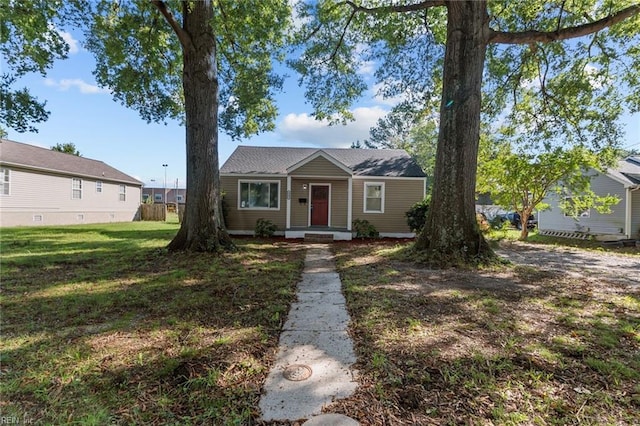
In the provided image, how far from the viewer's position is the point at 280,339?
2.91 meters

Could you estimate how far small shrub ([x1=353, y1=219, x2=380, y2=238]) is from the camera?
12562mm

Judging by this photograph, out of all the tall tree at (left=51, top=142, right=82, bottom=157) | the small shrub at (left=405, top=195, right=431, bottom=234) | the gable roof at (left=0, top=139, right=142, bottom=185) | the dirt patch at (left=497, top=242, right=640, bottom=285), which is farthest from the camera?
the tall tree at (left=51, top=142, right=82, bottom=157)

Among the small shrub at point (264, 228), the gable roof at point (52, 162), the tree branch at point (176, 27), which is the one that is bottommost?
the small shrub at point (264, 228)

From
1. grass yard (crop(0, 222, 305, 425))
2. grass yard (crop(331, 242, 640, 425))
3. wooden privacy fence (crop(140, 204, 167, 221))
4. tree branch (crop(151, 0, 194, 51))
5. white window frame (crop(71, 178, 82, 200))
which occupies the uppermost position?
tree branch (crop(151, 0, 194, 51))

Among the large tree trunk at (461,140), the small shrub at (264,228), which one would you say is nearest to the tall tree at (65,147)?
the small shrub at (264,228)

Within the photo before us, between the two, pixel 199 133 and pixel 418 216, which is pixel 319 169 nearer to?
pixel 418 216

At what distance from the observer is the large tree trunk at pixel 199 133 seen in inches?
300

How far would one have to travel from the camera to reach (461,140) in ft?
21.5

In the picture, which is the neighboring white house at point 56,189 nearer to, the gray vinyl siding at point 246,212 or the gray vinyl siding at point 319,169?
the gray vinyl siding at point 246,212

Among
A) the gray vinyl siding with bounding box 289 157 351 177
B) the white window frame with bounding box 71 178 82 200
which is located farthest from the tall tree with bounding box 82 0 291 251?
the white window frame with bounding box 71 178 82 200

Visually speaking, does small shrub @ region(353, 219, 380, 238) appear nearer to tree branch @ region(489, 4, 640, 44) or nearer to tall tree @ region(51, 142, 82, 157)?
tree branch @ region(489, 4, 640, 44)

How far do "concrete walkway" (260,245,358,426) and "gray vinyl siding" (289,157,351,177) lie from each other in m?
8.43

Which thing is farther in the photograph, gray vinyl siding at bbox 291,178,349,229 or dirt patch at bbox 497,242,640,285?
gray vinyl siding at bbox 291,178,349,229

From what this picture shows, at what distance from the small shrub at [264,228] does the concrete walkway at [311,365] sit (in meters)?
8.48
